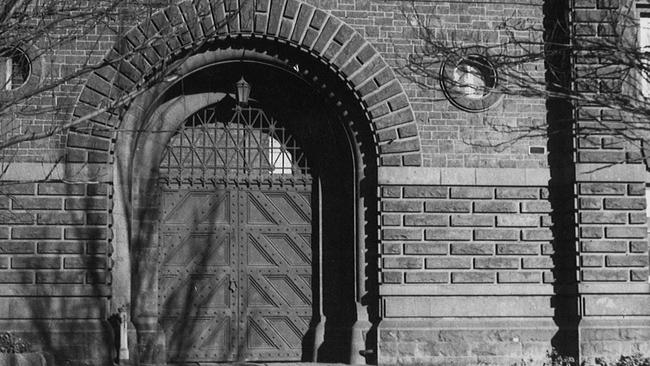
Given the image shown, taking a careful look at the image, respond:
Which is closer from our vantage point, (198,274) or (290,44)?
(290,44)

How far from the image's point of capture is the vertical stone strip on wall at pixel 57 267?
51.3 ft

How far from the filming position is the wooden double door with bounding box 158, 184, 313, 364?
17.1 meters

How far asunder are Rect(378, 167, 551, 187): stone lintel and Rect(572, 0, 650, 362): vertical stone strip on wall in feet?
2.20

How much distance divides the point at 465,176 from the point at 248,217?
11.1 ft

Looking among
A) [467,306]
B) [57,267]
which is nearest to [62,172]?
[57,267]

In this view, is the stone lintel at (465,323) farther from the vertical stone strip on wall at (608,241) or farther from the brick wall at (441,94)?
the brick wall at (441,94)

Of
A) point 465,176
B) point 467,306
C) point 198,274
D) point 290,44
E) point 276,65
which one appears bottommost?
point 467,306

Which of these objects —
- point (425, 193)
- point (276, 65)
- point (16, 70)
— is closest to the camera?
point (16, 70)

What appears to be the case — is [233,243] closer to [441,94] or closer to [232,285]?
[232,285]

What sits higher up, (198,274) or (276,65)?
(276,65)

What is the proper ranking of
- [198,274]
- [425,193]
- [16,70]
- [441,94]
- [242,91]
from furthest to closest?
[198,274] < [242,91] < [441,94] < [425,193] < [16,70]

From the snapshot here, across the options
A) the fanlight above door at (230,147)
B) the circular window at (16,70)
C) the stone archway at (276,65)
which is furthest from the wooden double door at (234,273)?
the circular window at (16,70)

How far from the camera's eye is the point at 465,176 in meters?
16.6

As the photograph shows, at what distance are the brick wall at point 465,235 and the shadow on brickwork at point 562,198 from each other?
17cm
